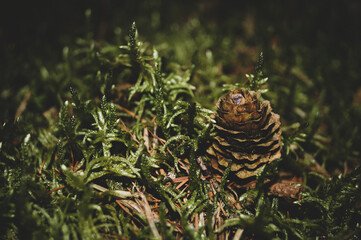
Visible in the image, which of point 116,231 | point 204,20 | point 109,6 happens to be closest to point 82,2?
point 109,6

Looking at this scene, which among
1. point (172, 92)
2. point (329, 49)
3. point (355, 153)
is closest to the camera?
point (172, 92)

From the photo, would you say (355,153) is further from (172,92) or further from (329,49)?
(172,92)

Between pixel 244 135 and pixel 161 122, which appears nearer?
pixel 244 135

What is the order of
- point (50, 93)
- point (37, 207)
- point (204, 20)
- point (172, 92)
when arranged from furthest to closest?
point (204, 20)
point (50, 93)
point (172, 92)
point (37, 207)

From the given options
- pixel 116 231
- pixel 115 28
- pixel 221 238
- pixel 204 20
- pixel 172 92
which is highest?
pixel 204 20
